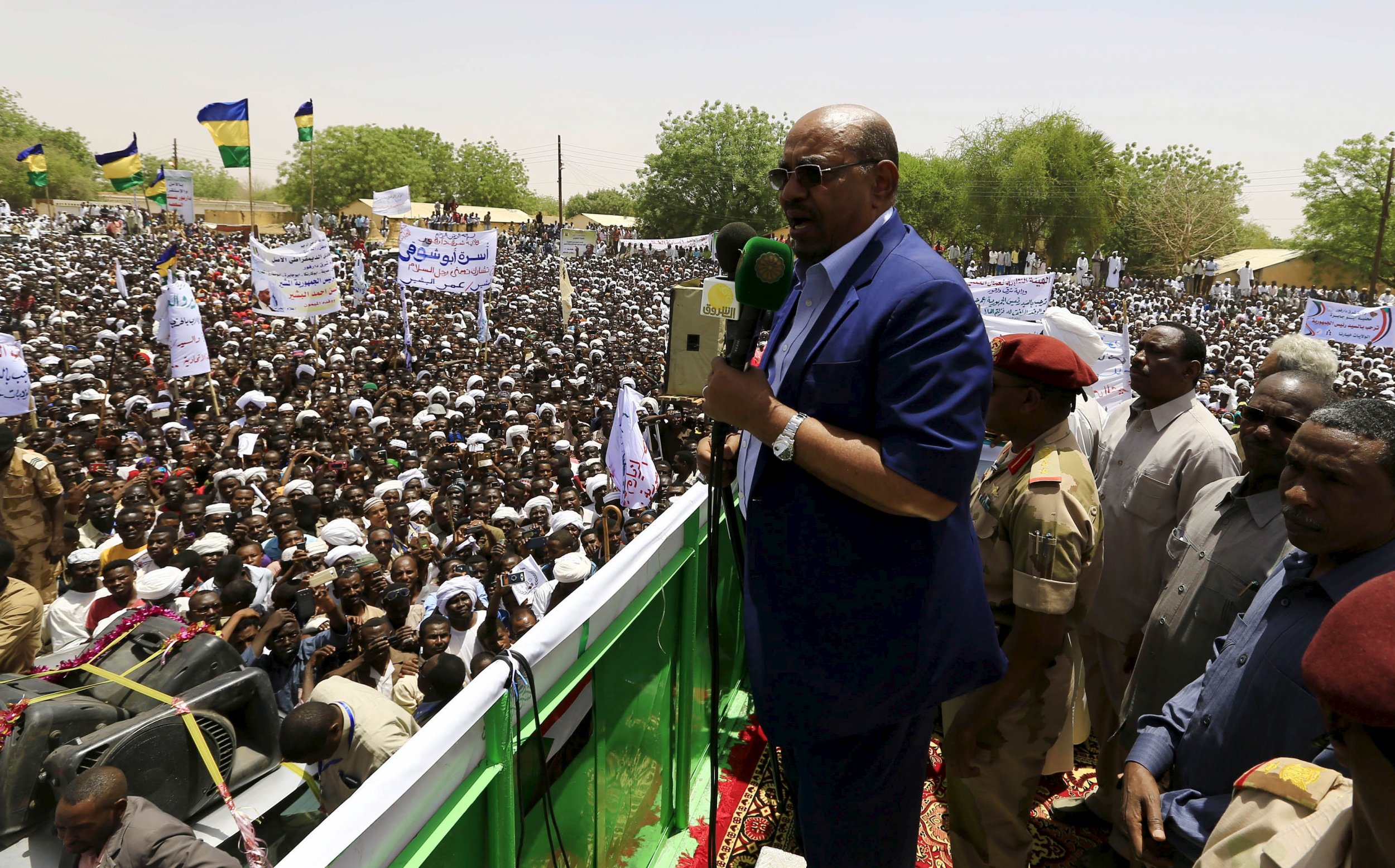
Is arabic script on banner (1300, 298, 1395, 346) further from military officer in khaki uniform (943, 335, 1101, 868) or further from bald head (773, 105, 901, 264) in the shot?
bald head (773, 105, 901, 264)

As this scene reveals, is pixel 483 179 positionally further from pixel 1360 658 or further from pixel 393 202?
pixel 1360 658

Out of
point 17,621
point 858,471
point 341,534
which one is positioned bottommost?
point 341,534

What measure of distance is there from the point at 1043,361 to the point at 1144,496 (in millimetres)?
1176

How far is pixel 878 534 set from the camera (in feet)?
4.22

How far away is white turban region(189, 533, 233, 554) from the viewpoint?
6785 mm

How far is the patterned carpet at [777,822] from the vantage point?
271 centimetres

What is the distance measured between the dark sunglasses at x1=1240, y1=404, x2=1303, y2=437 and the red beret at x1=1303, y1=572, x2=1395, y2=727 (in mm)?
1542

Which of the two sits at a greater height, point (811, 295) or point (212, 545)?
point (811, 295)

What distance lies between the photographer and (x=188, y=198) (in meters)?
25.2

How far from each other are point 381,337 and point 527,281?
40.4 ft

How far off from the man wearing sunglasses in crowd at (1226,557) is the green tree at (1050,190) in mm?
50589

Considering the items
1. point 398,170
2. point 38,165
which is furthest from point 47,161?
point 38,165

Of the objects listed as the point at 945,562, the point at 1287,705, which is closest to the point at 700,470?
the point at 945,562

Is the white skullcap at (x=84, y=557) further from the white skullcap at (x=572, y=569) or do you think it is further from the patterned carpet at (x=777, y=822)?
the patterned carpet at (x=777, y=822)
